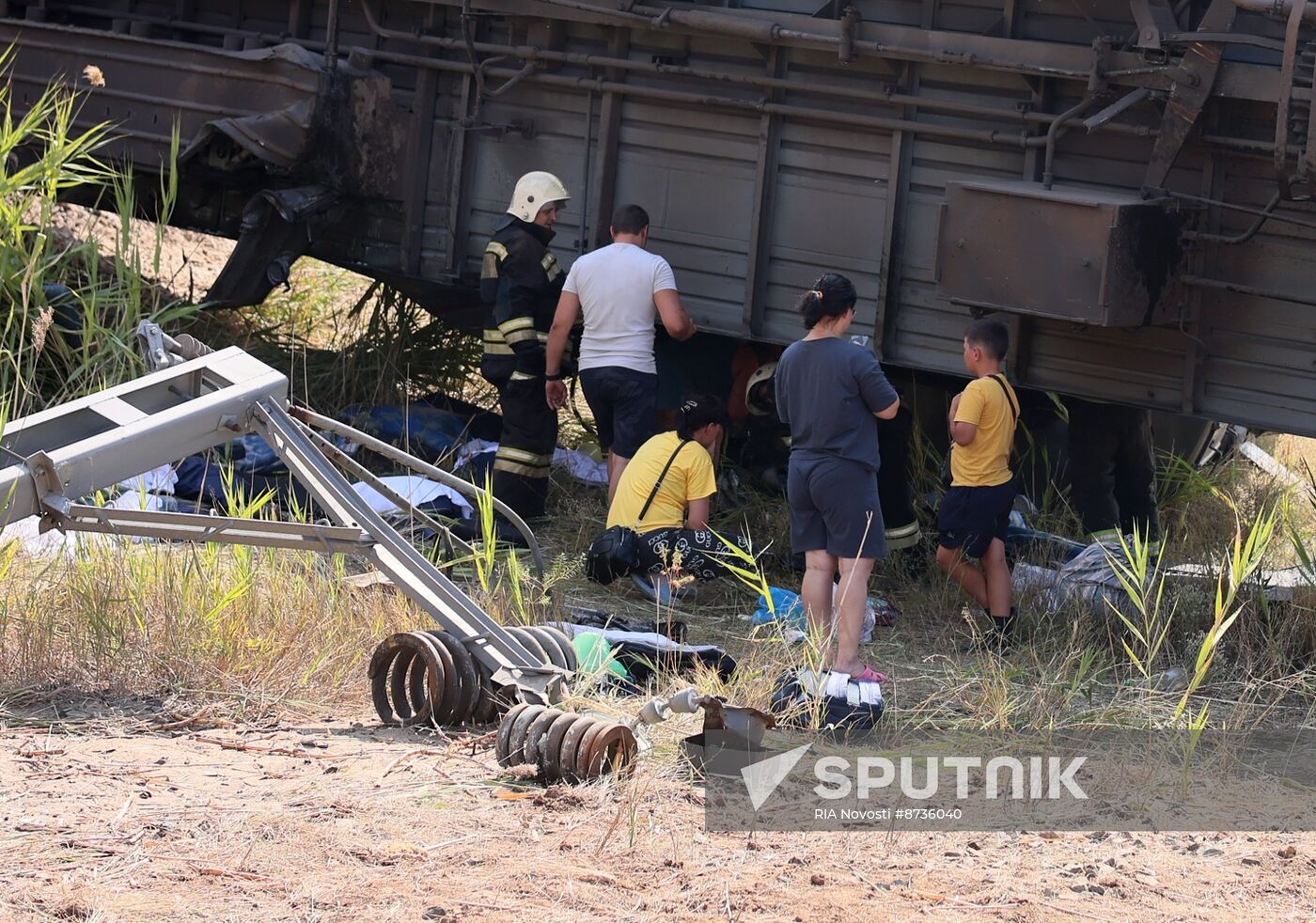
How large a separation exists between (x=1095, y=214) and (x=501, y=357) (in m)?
2.89

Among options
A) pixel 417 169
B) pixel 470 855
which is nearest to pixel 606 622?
pixel 470 855

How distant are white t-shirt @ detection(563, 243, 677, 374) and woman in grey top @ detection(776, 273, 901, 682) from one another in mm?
1732

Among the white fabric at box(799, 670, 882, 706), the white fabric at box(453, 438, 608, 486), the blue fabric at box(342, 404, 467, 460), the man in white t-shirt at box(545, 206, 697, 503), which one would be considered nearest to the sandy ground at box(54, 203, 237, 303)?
the blue fabric at box(342, 404, 467, 460)

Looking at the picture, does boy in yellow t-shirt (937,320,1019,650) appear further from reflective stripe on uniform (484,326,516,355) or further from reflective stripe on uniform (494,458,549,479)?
reflective stripe on uniform (484,326,516,355)

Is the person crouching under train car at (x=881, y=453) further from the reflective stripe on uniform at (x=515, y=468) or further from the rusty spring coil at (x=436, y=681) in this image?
the rusty spring coil at (x=436, y=681)

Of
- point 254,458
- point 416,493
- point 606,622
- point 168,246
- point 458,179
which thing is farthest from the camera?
point 168,246

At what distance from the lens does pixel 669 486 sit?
626 cm

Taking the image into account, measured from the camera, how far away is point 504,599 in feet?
17.0

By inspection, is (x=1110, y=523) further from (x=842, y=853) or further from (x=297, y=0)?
(x=297, y=0)

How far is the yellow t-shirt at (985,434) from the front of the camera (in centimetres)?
577

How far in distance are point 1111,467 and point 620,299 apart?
98.8 inches

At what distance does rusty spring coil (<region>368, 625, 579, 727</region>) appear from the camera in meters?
4.23

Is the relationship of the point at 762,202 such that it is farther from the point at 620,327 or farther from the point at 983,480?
the point at 983,480

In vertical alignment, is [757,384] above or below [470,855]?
above
